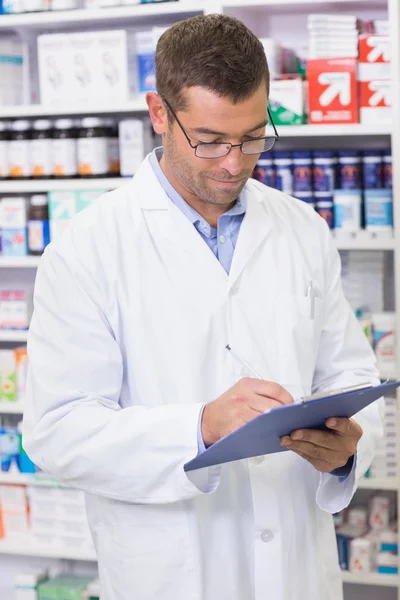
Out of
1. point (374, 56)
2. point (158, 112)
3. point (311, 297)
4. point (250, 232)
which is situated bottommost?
point (311, 297)

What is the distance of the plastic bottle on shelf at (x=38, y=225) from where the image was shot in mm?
3113

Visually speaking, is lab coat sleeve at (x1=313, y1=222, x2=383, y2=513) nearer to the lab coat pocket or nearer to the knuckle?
the lab coat pocket

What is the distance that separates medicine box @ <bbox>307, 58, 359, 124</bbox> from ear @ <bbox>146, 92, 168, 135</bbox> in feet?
3.95

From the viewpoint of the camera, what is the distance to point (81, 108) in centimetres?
300

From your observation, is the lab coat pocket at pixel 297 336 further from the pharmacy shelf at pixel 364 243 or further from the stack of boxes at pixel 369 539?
the stack of boxes at pixel 369 539

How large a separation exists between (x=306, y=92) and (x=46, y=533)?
182 cm

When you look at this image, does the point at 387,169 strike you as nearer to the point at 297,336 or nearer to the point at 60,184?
the point at 60,184

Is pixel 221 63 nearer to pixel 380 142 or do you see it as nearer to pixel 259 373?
pixel 259 373

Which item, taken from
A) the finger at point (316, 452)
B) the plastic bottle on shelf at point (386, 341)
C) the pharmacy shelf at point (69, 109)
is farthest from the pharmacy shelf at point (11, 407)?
the finger at point (316, 452)

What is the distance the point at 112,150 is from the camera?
121 inches

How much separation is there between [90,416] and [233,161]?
0.53 m

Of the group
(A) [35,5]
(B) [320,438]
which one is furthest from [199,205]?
(A) [35,5]

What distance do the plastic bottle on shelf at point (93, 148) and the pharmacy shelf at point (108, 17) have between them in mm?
346

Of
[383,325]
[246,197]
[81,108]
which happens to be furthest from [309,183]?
[246,197]
